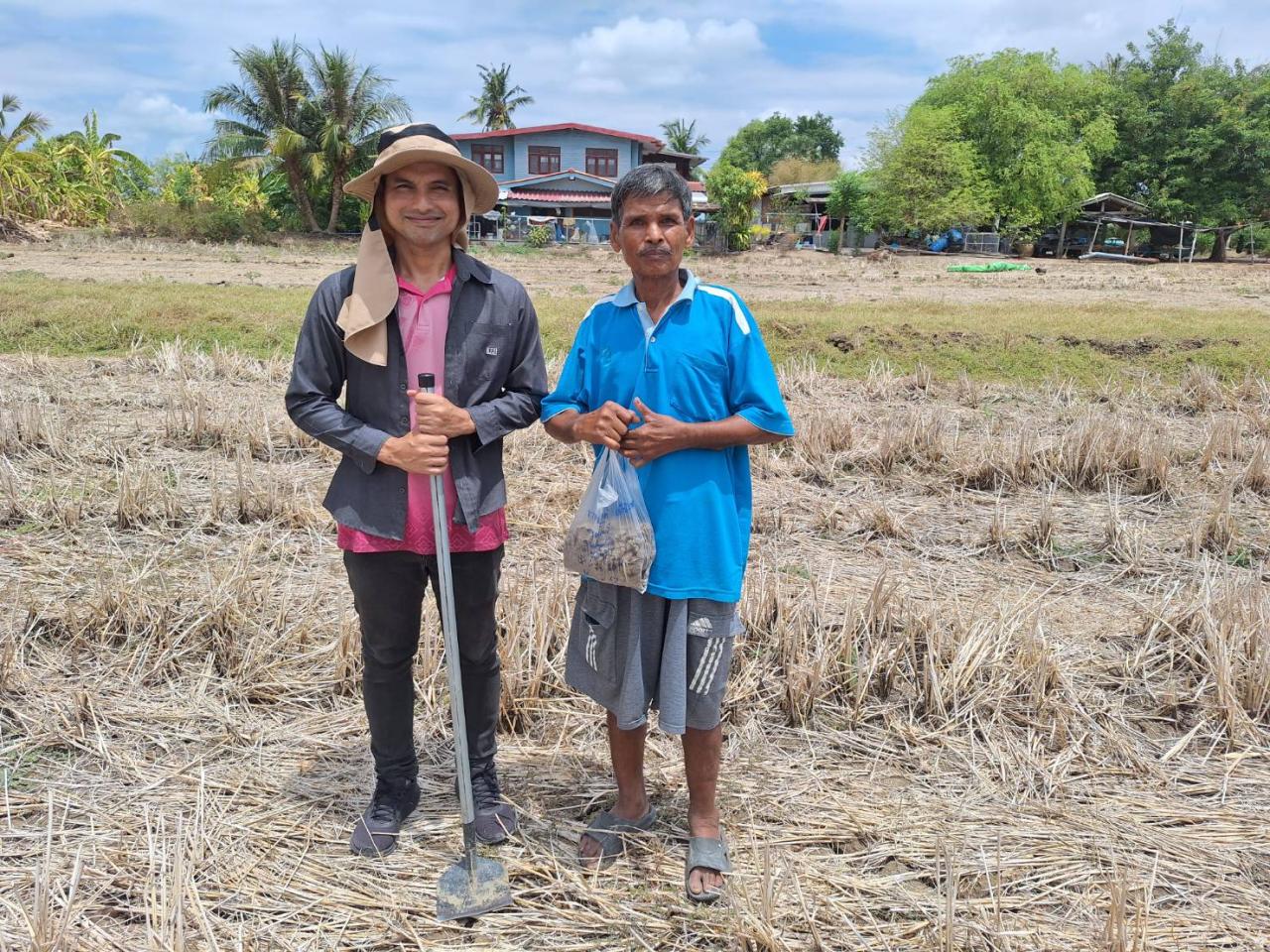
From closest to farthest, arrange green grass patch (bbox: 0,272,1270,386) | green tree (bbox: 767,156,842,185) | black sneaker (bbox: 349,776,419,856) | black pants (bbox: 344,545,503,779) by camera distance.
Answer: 1. black pants (bbox: 344,545,503,779)
2. black sneaker (bbox: 349,776,419,856)
3. green grass patch (bbox: 0,272,1270,386)
4. green tree (bbox: 767,156,842,185)

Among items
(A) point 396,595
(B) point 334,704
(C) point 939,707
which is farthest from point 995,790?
(B) point 334,704

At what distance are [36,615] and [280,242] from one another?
31211mm

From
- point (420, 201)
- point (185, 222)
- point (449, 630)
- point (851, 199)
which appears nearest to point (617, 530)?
point (449, 630)

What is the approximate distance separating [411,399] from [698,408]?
0.73 m

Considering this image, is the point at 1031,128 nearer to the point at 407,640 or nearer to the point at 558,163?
the point at 558,163

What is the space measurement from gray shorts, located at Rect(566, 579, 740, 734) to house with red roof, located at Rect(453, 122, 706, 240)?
38.6 meters

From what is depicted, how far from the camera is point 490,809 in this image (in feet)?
8.41

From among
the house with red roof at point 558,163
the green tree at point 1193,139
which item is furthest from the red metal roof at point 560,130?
the green tree at point 1193,139

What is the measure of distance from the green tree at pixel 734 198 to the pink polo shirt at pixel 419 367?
109 feet

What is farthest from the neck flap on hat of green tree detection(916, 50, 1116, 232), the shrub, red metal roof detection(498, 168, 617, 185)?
green tree detection(916, 50, 1116, 232)

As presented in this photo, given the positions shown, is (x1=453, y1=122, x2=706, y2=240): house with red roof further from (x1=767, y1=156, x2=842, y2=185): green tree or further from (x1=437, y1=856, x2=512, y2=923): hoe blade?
(x1=437, y1=856, x2=512, y2=923): hoe blade

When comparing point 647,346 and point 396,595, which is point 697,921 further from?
point 647,346

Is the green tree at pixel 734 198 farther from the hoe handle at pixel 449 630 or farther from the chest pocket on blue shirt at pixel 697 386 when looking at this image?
the hoe handle at pixel 449 630

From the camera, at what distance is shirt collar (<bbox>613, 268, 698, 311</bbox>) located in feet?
7.24
